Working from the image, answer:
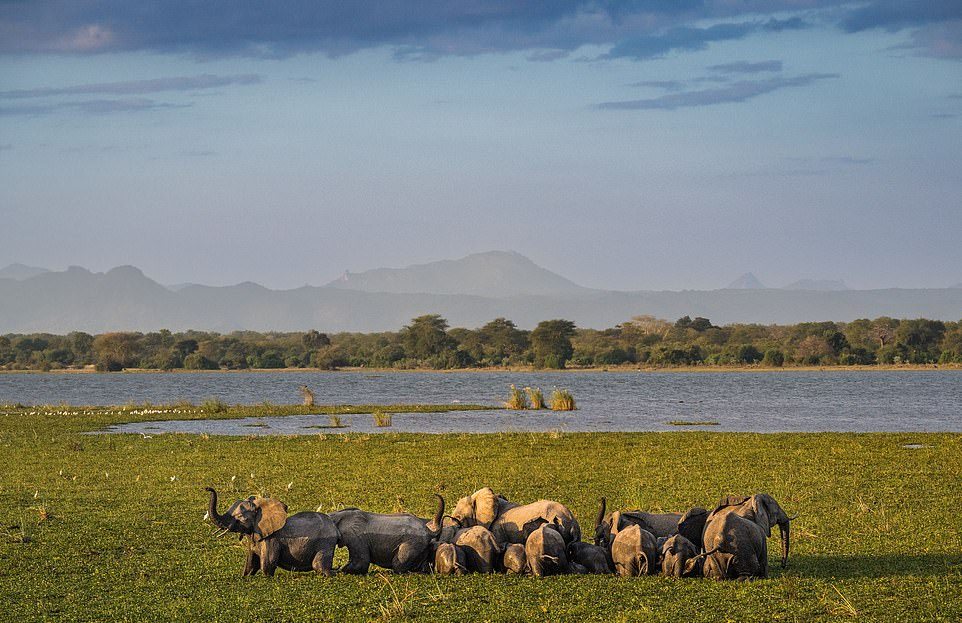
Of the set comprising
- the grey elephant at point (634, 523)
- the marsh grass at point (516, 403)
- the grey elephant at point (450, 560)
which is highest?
the grey elephant at point (634, 523)

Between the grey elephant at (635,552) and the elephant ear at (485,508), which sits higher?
the elephant ear at (485,508)

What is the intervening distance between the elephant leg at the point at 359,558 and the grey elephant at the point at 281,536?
20cm

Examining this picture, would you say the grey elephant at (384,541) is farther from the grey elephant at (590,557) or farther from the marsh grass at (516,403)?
the marsh grass at (516,403)

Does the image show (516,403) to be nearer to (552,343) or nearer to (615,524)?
(615,524)

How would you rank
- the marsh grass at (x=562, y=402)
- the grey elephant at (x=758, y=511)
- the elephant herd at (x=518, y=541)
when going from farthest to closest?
the marsh grass at (x=562, y=402) < the grey elephant at (x=758, y=511) < the elephant herd at (x=518, y=541)

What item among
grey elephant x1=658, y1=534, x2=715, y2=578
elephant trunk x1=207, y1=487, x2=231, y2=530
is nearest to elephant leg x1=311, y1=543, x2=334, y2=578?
elephant trunk x1=207, y1=487, x2=231, y2=530

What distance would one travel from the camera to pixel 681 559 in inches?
436

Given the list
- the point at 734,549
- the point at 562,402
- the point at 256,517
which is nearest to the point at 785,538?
the point at 734,549

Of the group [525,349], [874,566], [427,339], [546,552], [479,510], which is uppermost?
[427,339]

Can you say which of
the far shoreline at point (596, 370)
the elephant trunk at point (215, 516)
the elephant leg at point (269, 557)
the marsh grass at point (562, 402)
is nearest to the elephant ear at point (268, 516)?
the elephant leg at point (269, 557)

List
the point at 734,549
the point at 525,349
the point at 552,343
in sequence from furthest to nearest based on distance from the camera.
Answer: the point at 525,349 < the point at 552,343 < the point at 734,549

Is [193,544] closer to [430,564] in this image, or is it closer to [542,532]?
[430,564]

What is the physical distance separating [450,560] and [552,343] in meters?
143

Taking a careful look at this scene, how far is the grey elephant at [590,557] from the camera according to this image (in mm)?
11320
